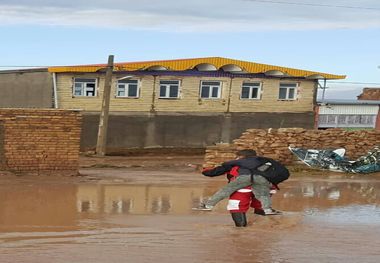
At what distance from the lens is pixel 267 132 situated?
72.4 feet

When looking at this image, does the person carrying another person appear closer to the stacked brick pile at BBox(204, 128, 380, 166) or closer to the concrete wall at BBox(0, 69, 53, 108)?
the stacked brick pile at BBox(204, 128, 380, 166)

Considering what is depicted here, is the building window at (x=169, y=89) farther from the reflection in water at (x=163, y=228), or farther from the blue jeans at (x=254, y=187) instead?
the blue jeans at (x=254, y=187)

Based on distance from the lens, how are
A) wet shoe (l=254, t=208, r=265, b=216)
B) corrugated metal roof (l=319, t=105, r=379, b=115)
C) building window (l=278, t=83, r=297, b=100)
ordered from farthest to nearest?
corrugated metal roof (l=319, t=105, r=379, b=115)
building window (l=278, t=83, r=297, b=100)
wet shoe (l=254, t=208, r=265, b=216)

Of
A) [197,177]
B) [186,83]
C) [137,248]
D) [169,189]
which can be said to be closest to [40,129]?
[169,189]

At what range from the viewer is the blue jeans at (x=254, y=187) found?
9336 mm

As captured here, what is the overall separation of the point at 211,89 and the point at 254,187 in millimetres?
27891

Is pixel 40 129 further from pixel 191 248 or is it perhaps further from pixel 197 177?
pixel 191 248

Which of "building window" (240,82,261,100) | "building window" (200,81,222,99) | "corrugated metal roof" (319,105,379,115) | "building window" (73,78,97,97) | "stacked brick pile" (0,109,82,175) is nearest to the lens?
"stacked brick pile" (0,109,82,175)

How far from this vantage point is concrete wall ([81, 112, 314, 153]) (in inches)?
1361

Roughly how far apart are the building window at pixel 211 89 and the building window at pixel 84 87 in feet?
20.2

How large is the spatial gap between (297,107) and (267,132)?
57.4 ft

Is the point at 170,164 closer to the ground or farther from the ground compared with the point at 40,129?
closer to the ground

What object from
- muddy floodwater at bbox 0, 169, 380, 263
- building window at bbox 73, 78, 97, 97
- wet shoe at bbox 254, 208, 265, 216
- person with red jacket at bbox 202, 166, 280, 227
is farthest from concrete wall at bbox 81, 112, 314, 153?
person with red jacket at bbox 202, 166, 280, 227

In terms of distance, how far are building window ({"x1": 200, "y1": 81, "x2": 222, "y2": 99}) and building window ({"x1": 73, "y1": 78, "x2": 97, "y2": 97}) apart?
242 inches
